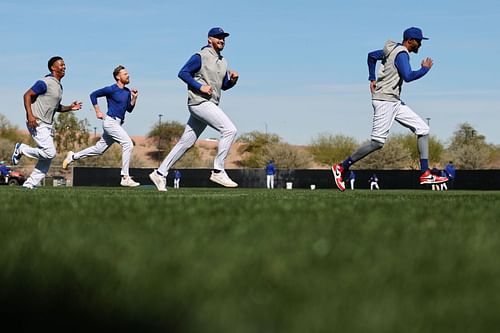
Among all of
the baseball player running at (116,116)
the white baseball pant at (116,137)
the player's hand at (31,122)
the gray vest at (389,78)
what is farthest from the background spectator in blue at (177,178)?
the gray vest at (389,78)

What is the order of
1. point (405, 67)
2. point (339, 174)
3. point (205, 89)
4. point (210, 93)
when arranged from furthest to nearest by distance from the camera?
point (339, 174) < point (405, 67) < point (210, 93) < point (205, 89)

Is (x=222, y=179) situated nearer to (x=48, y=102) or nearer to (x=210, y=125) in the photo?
(x=210, y=125)

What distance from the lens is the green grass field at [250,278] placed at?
4.95 ft

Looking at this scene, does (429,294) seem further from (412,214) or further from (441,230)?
(412,214)

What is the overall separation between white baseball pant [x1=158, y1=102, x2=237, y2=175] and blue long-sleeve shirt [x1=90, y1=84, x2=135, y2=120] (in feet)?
11.3

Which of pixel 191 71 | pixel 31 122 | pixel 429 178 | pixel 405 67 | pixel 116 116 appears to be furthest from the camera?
pixel 116 116

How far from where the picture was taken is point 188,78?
35.5ft

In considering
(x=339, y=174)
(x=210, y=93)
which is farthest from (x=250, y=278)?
(x=339, y=174)

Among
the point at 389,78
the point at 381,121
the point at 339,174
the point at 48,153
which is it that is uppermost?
the point at 389,78

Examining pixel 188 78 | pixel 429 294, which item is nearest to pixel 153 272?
pixel 429 294

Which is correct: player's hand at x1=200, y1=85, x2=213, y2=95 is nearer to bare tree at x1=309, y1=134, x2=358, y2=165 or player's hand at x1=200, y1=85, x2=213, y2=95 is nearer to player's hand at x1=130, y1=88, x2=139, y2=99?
player's hand at x1=130, y1=88, x2=139, y2=99

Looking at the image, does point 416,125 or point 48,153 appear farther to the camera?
point 48,153

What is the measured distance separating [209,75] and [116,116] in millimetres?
4148

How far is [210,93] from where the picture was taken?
10.8 meters
